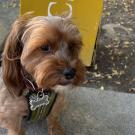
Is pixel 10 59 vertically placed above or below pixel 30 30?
below

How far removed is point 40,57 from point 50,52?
0.07 meters

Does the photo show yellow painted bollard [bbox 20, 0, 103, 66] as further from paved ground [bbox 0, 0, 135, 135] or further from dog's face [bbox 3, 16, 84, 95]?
dog's face [bbox 3, 16, 84, 95]

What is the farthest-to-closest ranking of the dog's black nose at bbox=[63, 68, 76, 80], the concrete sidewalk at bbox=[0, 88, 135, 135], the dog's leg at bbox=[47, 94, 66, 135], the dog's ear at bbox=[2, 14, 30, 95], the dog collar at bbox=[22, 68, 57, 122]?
the concrete sidewalk at bbox=[0, 88, 135, 135], the dog's leg at bbox=[47, 94, 66, 135], the dog collar at bbox=[22, 68, 57, 122], the dog's ear at bbox=[2, 14, 30, 95], the dog's black nose at bbox=[63, 68, 76, 80]

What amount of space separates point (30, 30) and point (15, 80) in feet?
1.19

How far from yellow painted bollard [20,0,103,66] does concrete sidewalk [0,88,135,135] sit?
430mm

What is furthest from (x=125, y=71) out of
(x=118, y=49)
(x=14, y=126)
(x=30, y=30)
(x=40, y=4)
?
(x=30, y=30)

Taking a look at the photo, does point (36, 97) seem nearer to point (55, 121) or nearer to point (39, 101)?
point (39, 101)

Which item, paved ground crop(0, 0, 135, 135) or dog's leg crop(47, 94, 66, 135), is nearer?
dog's leg crop(47, 94, 66, 135)

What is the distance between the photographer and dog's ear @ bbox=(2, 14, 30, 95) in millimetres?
2453

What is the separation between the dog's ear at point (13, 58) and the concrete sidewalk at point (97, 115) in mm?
759

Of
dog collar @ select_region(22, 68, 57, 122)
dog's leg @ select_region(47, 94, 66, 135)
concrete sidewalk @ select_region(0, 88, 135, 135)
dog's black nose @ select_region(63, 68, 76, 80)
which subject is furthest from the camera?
concrete sidewalk @ select_region(0, 88, 135, 135)

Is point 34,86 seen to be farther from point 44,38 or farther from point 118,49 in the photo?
point 118,49

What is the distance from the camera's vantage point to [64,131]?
3.24 m

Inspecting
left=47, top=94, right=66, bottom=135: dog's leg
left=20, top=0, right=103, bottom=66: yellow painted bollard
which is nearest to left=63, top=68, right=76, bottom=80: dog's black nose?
left=47, top=94, right=66, bottom=135: dog's leg
